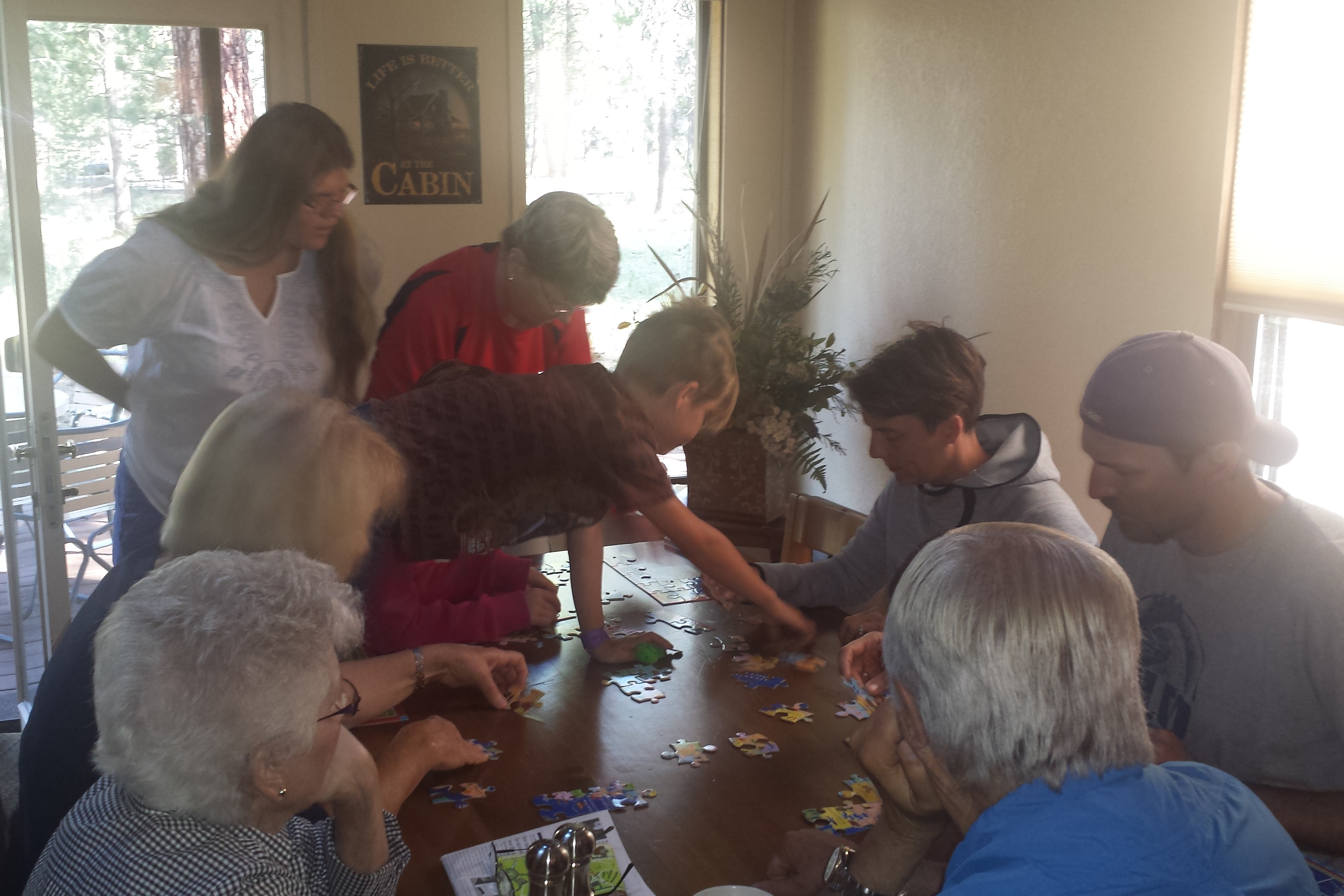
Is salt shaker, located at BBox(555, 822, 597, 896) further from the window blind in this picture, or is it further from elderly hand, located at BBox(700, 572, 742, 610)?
the window blind

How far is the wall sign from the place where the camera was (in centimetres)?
453

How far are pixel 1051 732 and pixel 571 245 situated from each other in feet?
6.50

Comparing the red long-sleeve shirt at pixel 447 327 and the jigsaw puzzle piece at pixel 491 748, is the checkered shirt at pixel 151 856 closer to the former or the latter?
the jigsaw puzzle piece at pixel 491 748

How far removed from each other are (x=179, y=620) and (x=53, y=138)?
362cm

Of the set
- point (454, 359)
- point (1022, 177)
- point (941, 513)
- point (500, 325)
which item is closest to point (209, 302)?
point (454, 359)

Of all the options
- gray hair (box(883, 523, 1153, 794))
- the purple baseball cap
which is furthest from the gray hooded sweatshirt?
gray hair (box(883, 523, 1153, 794))

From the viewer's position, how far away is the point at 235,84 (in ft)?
14.4

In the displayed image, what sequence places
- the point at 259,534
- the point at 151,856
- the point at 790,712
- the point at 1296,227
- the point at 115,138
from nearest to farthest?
the point at 151,856
the point at 259,534
the point at 790,712
the point at 1296,227
the point at 115,138

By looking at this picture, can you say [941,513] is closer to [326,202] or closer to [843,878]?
[843,878]

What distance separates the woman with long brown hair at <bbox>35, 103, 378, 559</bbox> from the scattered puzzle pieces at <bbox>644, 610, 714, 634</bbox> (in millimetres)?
1007

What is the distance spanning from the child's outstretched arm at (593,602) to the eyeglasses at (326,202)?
103cm

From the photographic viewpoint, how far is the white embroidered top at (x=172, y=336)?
104 inches

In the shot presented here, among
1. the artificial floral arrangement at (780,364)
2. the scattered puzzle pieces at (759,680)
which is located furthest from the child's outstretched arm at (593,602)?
the artificial floral arrangement at (780,364)

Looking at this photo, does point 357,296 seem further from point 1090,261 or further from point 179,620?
point 1090,261
